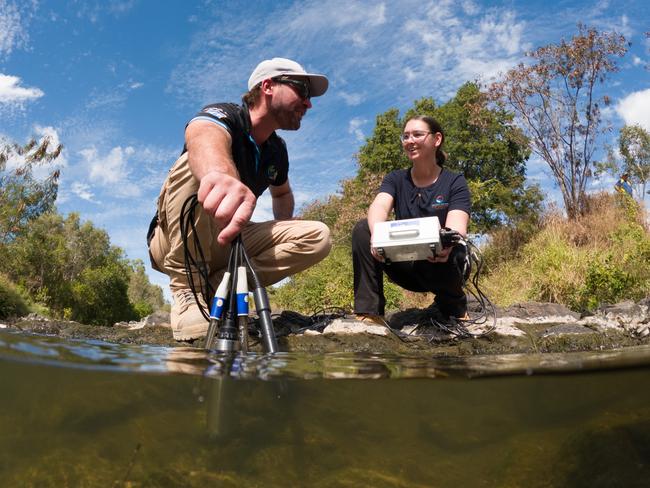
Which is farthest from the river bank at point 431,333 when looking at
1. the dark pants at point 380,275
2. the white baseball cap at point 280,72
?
the white baseball cap at point 280,72

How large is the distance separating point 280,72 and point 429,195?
1.89 meters

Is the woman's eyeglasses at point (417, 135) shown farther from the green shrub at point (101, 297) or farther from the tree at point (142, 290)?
the tree at point (142, 290)

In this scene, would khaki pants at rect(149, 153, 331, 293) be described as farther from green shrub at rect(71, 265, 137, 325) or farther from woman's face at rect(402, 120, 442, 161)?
green shrub at rect(71, 265, 137, 325)

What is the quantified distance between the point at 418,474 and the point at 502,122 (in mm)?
21921

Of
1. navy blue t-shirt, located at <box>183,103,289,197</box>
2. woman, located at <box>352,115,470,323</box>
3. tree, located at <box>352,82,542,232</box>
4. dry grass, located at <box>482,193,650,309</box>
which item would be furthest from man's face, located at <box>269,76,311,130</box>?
tree, located at <box>352,82,542,232</box>

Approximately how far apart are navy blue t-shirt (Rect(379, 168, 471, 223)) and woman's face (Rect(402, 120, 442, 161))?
0.92ft

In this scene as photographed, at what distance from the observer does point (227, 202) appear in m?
2.11

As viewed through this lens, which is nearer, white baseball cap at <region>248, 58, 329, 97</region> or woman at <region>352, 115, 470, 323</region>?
white baseball cap at <region>248, 58, 329, 97</region>

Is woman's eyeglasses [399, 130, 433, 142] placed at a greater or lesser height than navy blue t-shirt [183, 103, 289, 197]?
greater

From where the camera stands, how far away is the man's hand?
212 centimetres

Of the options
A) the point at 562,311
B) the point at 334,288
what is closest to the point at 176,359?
the point at 562,311

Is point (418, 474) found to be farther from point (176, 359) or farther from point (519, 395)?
point (176, 359)

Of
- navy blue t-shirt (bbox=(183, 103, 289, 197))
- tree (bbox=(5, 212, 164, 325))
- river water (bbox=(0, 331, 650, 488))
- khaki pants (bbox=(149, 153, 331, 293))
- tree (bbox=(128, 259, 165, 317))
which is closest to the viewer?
river water (bbox=(0, 331, 650, 488))

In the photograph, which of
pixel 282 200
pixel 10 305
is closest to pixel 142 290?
pixel 10 305
